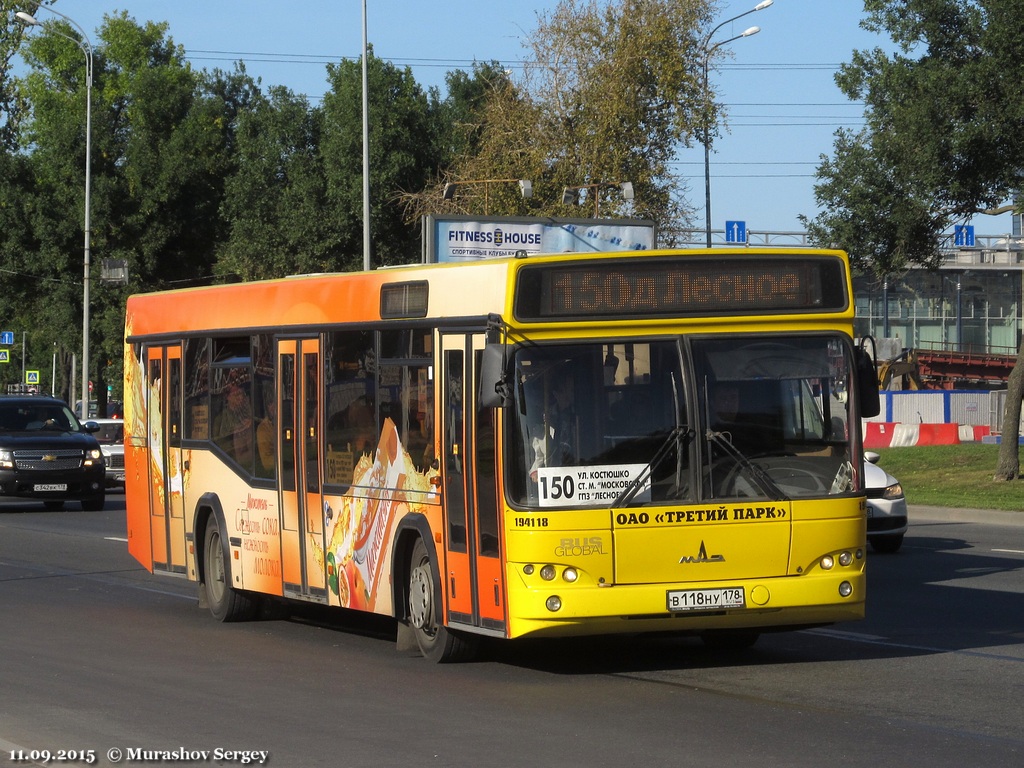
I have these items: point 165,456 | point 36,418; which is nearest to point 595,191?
point 36,418

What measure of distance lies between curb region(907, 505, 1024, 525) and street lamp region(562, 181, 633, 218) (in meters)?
9.73

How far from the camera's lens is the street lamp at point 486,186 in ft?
113

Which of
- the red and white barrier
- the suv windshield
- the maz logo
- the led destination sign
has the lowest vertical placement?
the red and white barrier

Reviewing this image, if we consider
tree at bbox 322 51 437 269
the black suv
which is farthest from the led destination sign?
tree at bbox 322 51 437 269

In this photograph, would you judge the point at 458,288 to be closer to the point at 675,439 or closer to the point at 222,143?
the point at 675,439

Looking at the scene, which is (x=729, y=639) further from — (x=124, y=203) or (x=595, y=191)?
(x=124, y=203)

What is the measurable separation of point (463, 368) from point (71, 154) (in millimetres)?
50927

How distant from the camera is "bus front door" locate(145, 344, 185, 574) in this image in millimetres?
14336

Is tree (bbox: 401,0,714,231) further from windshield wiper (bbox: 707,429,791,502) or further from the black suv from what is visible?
windshield wiper (bbox: 707,429,791,502)

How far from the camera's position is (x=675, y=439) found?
31.7 ft

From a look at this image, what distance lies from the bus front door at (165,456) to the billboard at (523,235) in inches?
636

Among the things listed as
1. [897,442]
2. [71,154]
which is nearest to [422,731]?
[897,442]

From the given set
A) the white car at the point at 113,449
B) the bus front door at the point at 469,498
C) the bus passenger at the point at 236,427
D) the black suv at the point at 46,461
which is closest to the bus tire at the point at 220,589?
the bus passenger at the point at 236,427

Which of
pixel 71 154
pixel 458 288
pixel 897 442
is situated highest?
pixel 71 154
